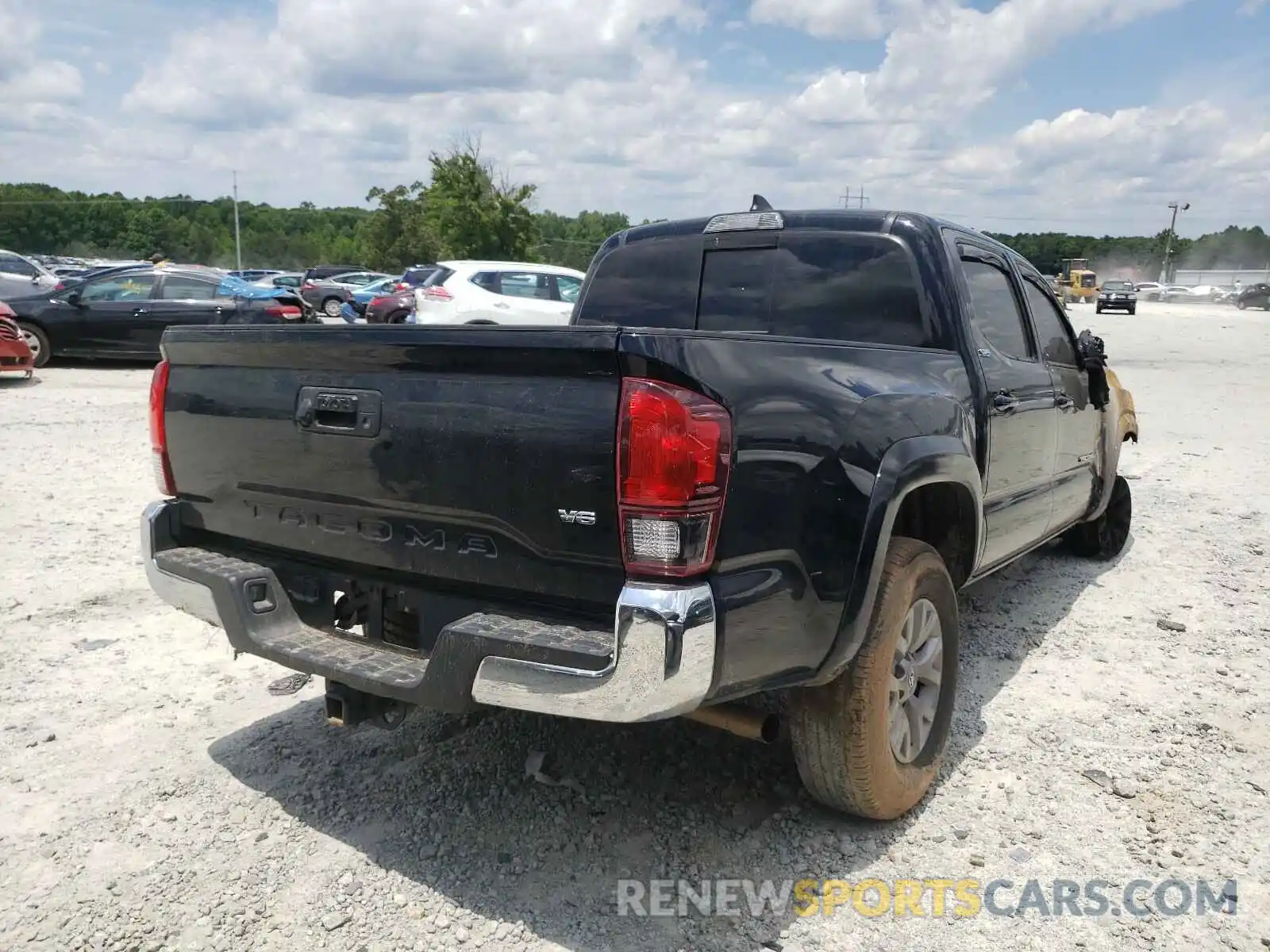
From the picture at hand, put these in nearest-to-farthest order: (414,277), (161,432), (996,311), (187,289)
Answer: (161,432)
(996,311)
(187,289)
(414,277)

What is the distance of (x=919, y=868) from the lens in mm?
2924

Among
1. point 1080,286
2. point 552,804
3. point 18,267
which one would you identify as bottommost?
point 552,804

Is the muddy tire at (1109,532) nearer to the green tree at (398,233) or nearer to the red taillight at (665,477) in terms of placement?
the red taillight at (665,477)

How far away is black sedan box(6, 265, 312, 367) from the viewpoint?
13.8m

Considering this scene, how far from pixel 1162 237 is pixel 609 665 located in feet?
380

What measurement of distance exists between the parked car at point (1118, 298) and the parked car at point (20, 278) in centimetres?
4191

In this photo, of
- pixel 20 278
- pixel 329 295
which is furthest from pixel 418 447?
pixel 329 295

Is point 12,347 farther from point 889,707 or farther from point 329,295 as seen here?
point 329,295

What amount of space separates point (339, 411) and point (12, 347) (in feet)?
38.1

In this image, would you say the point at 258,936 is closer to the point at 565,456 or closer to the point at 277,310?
the point at 565,456

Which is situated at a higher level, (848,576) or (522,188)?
(522,188)

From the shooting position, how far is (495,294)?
1514 cm

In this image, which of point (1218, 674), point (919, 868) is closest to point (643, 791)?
point (919, 868)

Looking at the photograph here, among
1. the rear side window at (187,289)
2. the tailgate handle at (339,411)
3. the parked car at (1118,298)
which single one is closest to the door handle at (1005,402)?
the tailgate handle at (339,411)
